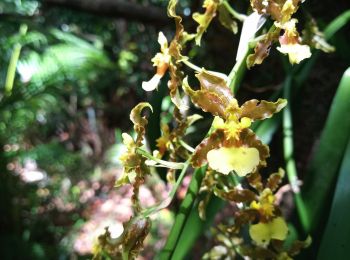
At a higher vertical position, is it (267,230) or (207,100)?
(207,100)

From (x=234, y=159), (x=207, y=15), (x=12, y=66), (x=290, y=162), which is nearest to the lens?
(x=234, y=159)

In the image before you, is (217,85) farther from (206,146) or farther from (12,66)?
(12,66)

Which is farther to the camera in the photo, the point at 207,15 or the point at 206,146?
the point at 207,15

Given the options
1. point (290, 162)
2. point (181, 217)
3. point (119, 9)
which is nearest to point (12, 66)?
point (119, 9)

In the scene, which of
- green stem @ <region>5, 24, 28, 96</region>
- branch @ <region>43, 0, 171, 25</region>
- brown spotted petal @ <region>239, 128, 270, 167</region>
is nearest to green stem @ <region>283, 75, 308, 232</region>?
brown spotted petal @ <region>239, 128, 270, 167</region>

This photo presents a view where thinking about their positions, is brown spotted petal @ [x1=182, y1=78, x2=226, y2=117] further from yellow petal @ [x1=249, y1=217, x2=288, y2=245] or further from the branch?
the branch

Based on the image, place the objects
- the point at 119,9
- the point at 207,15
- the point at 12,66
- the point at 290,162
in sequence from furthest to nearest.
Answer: the point at 12,66, the point at 119,9, the point at 290,162, the point at 207,15

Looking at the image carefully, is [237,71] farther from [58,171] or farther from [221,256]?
[58,171]
